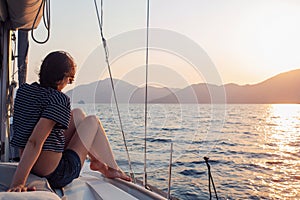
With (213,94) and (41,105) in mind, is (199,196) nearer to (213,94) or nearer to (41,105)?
(213,94)

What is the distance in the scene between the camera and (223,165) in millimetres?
6172

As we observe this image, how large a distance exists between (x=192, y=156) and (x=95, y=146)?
428cm

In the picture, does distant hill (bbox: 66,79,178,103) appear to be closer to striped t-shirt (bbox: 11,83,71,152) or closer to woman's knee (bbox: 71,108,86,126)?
woman's knee (bbox: 71,108,86,126)

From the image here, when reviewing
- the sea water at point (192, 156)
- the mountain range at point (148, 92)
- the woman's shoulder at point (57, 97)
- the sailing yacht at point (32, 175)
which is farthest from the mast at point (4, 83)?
the woman's shoulder at point (57, 97)

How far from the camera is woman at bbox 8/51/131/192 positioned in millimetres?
1315

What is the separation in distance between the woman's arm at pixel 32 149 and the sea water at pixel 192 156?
0.48 m

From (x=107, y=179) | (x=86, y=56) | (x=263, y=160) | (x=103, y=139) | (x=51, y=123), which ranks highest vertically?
(x=86, y=56)

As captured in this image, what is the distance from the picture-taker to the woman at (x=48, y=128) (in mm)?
1315

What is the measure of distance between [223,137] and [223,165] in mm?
4557

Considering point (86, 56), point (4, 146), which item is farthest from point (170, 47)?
point (4, 146)

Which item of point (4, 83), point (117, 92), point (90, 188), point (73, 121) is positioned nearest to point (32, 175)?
point (90, 188)

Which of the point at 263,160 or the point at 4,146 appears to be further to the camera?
the point at 263,160

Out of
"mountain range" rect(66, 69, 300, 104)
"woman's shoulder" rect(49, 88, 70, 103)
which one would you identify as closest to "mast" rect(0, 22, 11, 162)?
Result: "mountain range" rect(66, 69, 300, 104)

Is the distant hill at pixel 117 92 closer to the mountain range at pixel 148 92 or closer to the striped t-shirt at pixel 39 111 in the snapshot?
the mountain range at pixel 148 92
